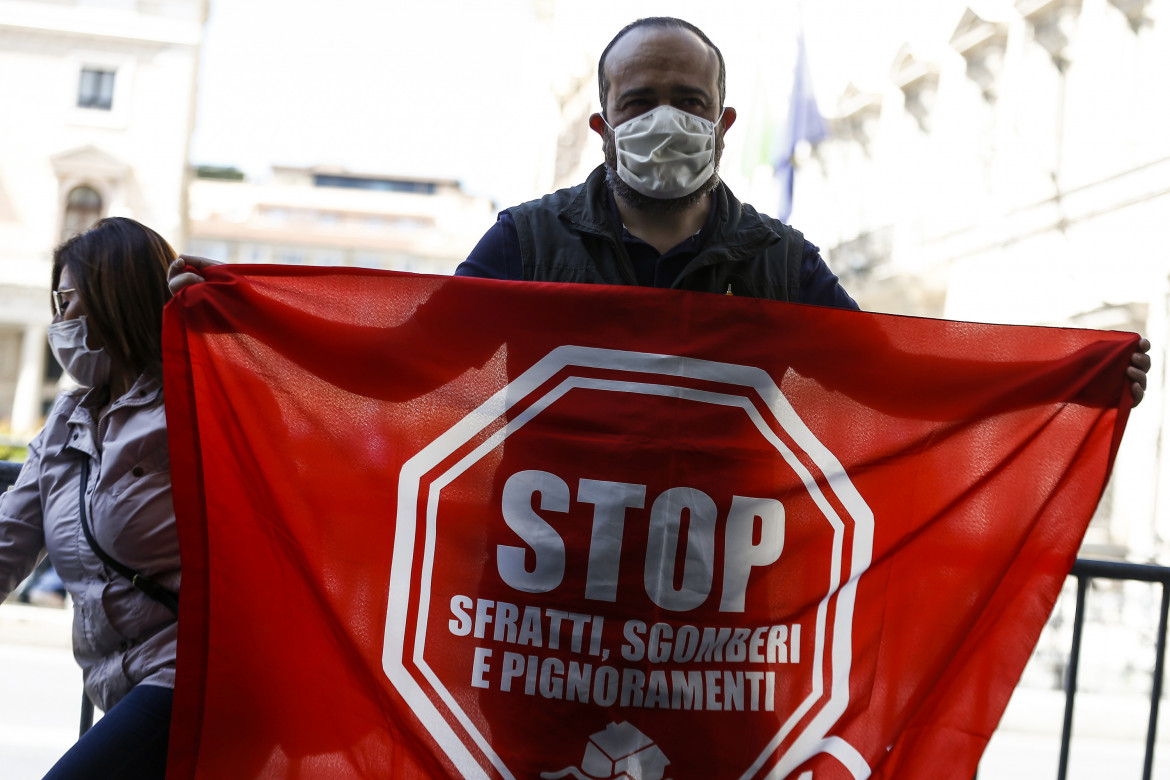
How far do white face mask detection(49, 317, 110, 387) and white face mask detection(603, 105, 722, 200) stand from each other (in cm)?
127

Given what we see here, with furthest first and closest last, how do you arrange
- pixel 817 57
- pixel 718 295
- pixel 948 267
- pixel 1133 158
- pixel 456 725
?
pixel 817 57 < pixel 948 267 < pixel 1133 158 < pixel 718 295 < pixel 456 725

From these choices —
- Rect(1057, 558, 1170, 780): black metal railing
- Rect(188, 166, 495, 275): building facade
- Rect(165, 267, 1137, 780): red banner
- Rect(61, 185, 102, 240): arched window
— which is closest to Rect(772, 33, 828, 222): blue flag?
Rect(1057, 558, 1170, 780): black metal railing

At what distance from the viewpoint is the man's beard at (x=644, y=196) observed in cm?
270

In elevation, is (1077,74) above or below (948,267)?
above

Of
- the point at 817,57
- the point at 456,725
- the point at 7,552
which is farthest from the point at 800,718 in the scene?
the point at 817,57

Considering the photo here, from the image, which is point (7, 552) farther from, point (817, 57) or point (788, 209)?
point (817, 57)

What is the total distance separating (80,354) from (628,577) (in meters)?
1.35

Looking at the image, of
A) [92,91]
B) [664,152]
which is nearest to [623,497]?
[664,152]

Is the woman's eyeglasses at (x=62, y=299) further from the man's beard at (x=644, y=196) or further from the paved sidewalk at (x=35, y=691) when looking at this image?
the paved sidewalk at (x=35, y=691)

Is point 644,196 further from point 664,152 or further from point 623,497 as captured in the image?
point 623,497

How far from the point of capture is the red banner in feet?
8.16

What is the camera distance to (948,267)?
62.6ft

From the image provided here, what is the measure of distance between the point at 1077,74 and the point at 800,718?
14.8 m

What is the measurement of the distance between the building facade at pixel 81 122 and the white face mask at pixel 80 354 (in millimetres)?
42490
